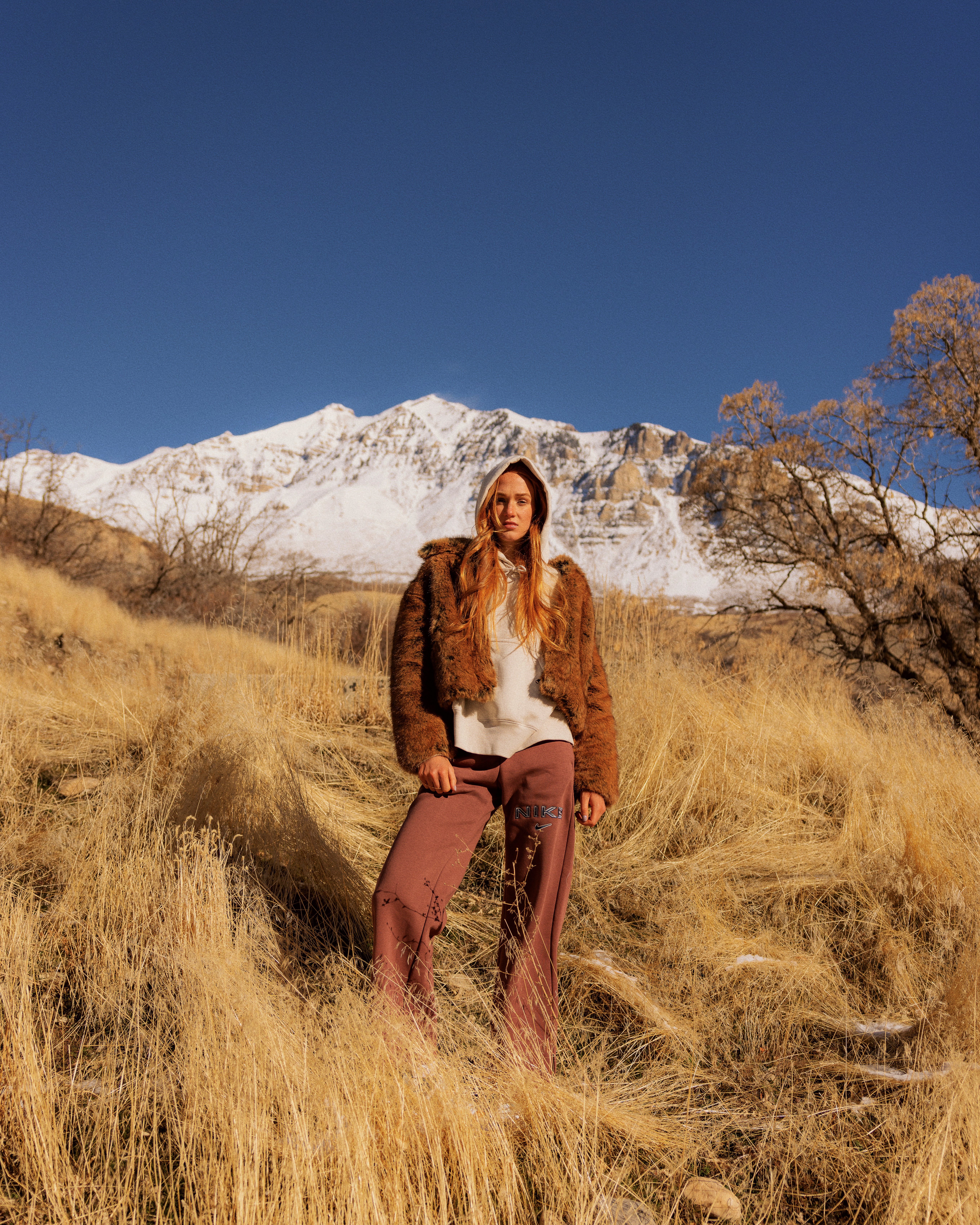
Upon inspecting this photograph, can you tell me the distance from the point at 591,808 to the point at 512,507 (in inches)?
36.3

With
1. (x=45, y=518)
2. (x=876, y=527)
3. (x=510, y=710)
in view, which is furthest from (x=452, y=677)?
(x=45, y=518)

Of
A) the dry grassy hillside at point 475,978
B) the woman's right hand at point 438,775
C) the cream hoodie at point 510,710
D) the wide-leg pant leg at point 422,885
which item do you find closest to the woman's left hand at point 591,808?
the cream hoodie at point 510,710

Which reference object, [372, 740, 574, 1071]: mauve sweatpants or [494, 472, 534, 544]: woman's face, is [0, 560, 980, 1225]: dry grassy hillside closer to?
[372, 740, 574, 1071]: mauve sweatpants

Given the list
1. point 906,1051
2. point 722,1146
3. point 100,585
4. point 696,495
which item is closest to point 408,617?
point 722,1146

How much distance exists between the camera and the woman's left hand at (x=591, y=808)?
80.4 inches

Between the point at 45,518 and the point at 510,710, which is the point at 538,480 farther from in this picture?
the point at 45,518

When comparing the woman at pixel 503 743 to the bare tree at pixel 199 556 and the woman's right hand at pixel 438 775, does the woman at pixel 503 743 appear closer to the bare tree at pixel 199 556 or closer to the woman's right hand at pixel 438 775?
the woman's right hand at pixel 438 775

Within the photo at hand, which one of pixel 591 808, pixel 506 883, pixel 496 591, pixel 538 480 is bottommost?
pixel 506 883

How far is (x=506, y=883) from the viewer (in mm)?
1987

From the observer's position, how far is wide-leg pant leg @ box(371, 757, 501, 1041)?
178 cm

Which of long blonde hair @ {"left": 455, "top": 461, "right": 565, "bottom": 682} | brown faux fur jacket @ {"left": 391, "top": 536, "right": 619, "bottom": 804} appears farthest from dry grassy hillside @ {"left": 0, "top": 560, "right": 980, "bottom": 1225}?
long blonde hair @ {"left": 455, "top": 461, "right": 565, "bottom": 682}

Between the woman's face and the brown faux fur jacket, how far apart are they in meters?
0.13

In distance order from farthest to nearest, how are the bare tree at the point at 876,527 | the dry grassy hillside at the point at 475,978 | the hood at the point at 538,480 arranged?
the bare tree at the point at 876,527 → the hood at the point at 538,480 → the dry grassy hillside at the point at 475,978

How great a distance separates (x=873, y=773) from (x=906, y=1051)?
7.37 ft
